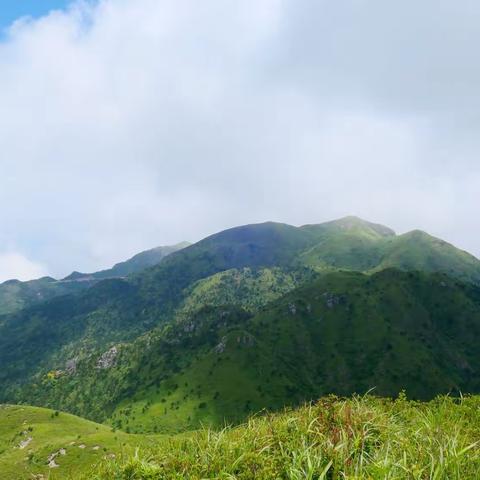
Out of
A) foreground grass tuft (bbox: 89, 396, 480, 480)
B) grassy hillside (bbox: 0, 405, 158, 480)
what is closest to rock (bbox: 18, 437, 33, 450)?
grassy hillside (bbox: 0, 405, 158, 480)

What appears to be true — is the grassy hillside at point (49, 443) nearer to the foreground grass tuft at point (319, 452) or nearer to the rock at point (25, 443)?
the rock at point (25, 443)

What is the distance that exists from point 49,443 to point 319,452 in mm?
139840

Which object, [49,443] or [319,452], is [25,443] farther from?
[319,452]

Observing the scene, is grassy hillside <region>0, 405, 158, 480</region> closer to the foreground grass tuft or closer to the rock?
the rock

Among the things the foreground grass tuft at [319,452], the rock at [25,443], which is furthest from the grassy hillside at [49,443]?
the foreground grass tuft at [319,452]

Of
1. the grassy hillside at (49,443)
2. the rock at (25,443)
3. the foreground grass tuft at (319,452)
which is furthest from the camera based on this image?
the rock at (25,443)

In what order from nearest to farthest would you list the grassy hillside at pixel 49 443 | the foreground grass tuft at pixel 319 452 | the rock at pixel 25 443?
the foreground grass tuft at pixel 319 452, the grassy hillside at pixel 49 443, the rock at pixel 25 443

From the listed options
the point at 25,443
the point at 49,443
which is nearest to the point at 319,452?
the point at 49,443

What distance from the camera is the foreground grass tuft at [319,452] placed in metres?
19.4

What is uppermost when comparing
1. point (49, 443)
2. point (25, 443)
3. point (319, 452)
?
point (319, 452)

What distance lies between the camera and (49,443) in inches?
5492

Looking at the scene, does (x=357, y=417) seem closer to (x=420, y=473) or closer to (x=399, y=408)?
(x=420, y=473)

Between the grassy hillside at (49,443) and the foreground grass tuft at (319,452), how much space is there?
80.2 m

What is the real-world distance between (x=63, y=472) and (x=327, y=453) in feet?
386
